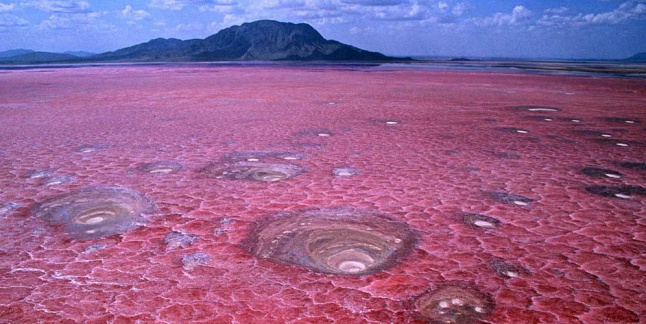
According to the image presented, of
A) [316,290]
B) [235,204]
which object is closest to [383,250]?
[316,290]

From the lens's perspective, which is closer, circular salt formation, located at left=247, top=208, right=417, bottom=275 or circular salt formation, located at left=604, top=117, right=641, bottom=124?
circular salt formation, located at left=247, top=208, right=417, bottom=275

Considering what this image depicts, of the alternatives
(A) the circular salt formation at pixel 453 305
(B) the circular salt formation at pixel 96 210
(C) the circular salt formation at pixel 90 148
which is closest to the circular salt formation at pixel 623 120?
(A) the circular salt formation at pixel 453 305

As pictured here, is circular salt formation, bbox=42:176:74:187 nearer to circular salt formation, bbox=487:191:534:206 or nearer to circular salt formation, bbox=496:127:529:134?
circular salt formation, bbox=487:191:534:206

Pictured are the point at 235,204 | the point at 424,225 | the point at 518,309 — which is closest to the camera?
the point at 518,309

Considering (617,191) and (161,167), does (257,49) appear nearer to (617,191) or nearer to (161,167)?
(161,167)

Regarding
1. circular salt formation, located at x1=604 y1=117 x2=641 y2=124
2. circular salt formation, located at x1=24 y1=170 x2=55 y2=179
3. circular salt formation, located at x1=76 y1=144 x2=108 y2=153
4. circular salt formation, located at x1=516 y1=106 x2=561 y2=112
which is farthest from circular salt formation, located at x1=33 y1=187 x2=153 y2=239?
circular salt formation, located at x1=516 y1=106 x2=561 y2=112

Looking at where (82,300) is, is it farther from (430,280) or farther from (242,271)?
(430,280)

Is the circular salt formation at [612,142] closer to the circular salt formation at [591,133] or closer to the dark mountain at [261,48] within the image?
the circular salt formation at [591,133]
